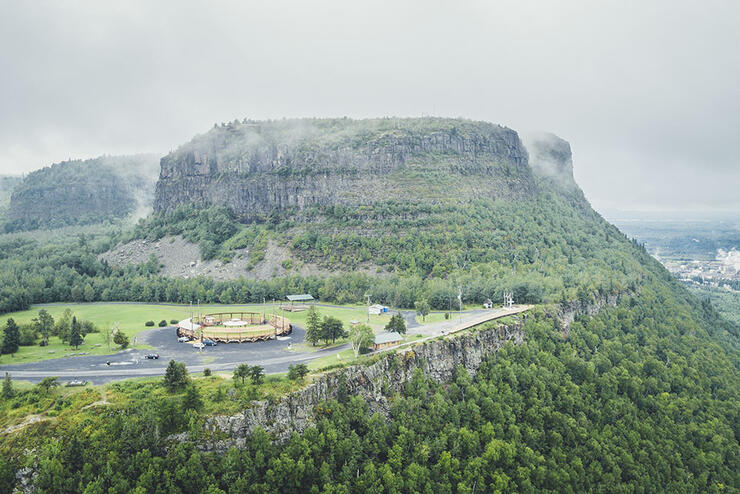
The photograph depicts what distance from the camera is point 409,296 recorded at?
108 meters

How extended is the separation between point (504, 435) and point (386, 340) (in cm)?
2027

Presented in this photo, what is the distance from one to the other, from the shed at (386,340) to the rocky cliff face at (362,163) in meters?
83.0

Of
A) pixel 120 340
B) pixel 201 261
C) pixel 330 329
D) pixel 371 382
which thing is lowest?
pixel 371 382

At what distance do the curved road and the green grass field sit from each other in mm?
3656

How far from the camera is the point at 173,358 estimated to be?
6775 centimetres

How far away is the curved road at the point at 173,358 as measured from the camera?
59812 millimetres

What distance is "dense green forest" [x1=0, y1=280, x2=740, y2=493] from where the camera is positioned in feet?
146

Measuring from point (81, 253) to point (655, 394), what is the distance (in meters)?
174

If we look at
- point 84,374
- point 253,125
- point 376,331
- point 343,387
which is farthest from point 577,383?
point 253,125

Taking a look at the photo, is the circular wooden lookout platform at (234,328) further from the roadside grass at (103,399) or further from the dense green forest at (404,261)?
the dense green forest at (404,261)

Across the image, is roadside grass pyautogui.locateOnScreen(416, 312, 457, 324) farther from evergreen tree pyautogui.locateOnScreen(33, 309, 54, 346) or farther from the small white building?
evergreen tree pyautogui.locateOnScreen(33, 309, 54, 346)

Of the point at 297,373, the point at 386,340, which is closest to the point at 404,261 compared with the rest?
the point at 386,340

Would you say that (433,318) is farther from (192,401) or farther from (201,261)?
(201,261)

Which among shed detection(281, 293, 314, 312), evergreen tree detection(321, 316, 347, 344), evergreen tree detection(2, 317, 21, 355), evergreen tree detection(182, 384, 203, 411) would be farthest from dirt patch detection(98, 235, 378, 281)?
evergreen tree detection(182, 384, 203, 411)
